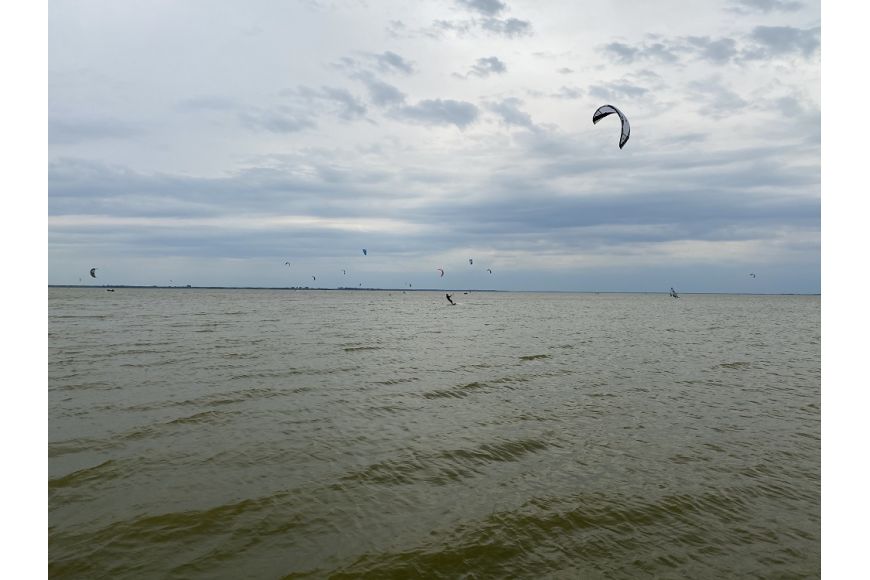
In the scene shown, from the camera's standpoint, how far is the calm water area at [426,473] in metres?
6.60

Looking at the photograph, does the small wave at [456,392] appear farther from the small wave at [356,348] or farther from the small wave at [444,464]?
the small wave at [356,348]

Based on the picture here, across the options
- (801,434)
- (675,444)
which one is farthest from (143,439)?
(801,434)

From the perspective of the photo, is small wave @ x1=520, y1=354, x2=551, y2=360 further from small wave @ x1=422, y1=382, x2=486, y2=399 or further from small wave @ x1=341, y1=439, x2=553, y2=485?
small wave @ x1=341, y1=439, x2=553, y2=485

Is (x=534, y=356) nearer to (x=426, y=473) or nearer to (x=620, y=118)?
(x=620, y=118)

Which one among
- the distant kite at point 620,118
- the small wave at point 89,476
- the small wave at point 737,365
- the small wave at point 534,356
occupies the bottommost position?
the small wave at point 737,365

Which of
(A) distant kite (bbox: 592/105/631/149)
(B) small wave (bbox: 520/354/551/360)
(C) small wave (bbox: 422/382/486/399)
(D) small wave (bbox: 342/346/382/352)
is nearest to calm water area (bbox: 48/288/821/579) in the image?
(C) small wave (bbox: 422/382/486/399)

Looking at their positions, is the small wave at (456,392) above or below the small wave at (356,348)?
below

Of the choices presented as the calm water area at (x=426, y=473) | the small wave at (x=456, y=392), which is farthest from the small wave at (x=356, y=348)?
the small wave at (x=456, y=392)

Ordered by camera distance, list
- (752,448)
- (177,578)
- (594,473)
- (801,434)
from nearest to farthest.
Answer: (177,578), (594,473), (752,448), (801,434)

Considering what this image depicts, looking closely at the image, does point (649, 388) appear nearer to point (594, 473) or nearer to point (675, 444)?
point (675, 444)

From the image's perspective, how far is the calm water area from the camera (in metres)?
6.60

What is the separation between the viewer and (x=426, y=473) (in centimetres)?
966
